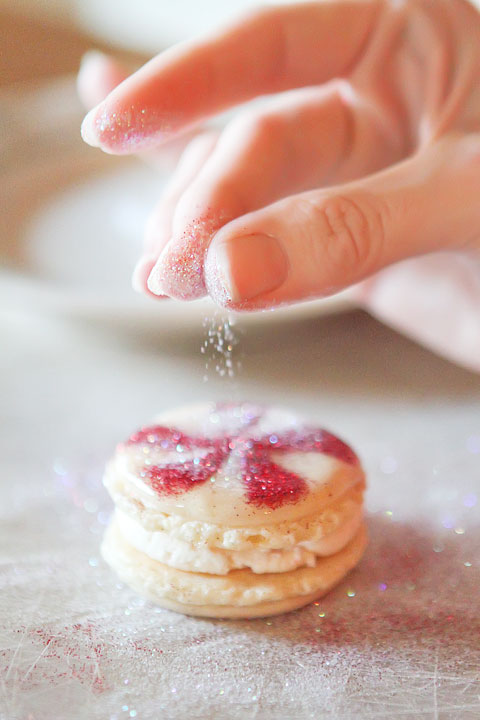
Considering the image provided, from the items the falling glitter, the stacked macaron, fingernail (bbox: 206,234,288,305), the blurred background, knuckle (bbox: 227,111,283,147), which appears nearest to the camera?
fingernail (bbox: 206,234,288,305)

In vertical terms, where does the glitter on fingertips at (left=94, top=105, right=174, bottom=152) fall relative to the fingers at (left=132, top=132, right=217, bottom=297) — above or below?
above

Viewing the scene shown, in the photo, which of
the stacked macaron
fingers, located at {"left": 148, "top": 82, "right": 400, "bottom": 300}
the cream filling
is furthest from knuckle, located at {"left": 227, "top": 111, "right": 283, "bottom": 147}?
the cream filling

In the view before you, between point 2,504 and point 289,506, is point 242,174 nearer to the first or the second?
point 289,506

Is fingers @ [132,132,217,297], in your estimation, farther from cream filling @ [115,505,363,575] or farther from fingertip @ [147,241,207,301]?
cream filling @ [115,505,363,575]

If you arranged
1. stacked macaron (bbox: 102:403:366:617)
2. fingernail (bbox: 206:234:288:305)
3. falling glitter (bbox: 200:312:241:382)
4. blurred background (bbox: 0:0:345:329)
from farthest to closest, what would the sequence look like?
blurred background (bbox: 0:0:345:329) < falling glitter (bbox: 200:312:241:382) < stacked macaron (bbox: 102:403:366:617) < fingernail (bbox: 206:234:288:305)

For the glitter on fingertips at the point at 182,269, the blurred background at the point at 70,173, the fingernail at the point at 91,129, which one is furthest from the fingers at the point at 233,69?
the blurred background at the point at 70,173

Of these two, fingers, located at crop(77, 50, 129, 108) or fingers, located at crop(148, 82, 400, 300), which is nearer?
fingers, located at crop(148, 82, 400, 300)

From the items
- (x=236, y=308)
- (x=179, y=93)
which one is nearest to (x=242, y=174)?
(x=179, y=93)
